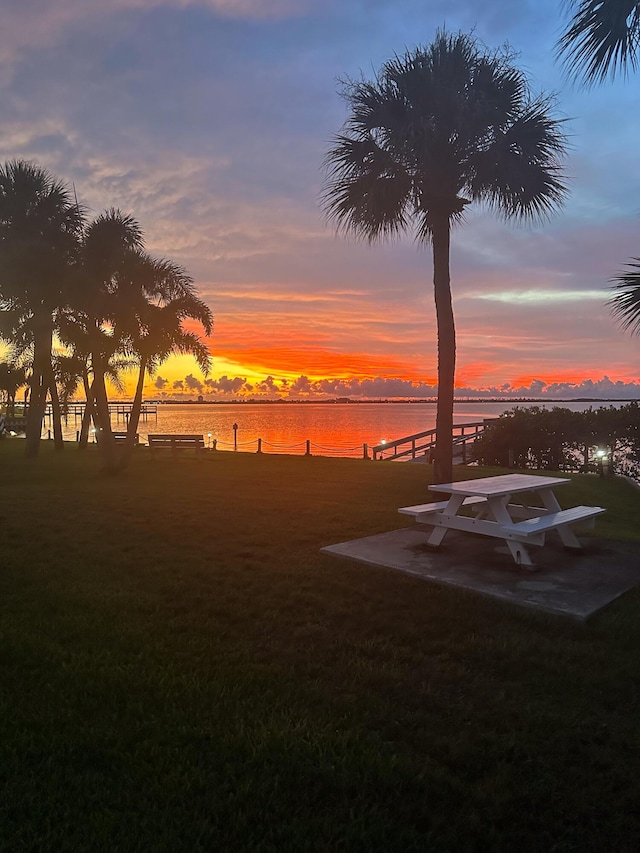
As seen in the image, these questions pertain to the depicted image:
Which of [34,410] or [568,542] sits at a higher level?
[34,410]

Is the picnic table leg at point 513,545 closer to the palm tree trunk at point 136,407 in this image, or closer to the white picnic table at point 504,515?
the white picnic table at point 504,515

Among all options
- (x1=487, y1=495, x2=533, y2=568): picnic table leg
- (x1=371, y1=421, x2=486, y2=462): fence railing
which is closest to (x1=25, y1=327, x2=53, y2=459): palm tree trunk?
(x1=371, y1=421, x2=486, y2=462): fence railing

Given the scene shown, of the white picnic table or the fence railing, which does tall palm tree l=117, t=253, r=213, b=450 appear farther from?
the white picnic table

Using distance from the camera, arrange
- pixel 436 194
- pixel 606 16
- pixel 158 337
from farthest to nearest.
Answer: pixel 158 337 → pixel 436 194 → pixel 606 16

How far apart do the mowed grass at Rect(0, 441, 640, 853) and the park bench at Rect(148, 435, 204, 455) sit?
47.2ft

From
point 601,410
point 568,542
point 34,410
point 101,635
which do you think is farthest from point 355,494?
point 34,410

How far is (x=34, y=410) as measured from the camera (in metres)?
20.2

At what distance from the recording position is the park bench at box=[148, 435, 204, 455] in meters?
20.4

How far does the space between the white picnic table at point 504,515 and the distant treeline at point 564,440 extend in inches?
427

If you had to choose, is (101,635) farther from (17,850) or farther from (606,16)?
(606,16)

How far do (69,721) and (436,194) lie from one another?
9.83m

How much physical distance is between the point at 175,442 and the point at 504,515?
16.4 metres

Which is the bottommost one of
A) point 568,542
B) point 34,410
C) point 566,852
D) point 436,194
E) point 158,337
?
point 566,852

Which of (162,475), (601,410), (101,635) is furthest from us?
(601,410)
